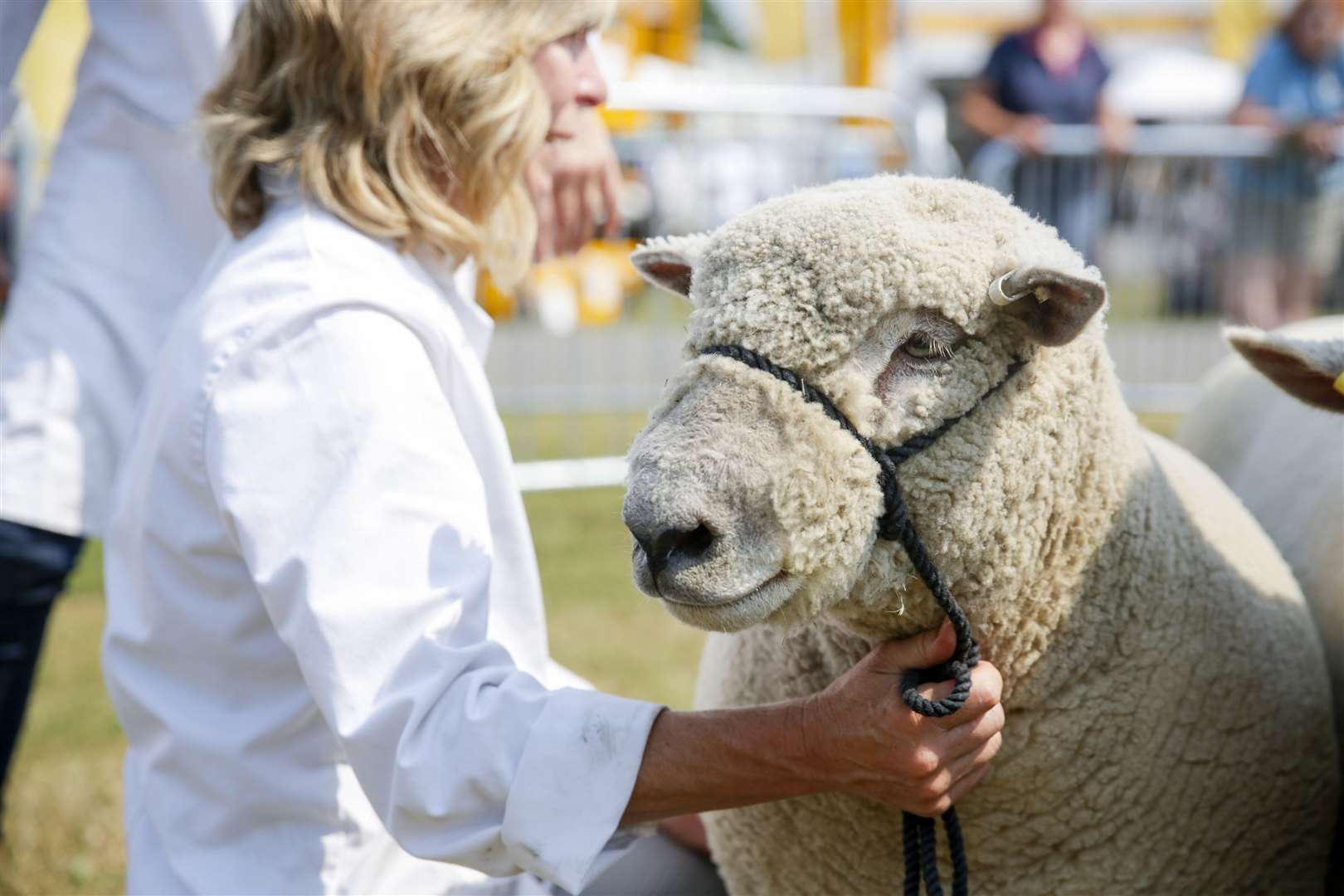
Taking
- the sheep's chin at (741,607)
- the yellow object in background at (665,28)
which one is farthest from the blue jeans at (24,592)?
the yellow object in background at (665,28)

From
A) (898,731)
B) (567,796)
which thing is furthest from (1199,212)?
(567,796)

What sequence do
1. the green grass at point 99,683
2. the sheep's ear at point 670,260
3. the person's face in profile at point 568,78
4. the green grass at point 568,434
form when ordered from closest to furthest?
the sheep's ear at point 670,260 → the person's face in profile at point 568,78 → the green grass at point 99,683 → the green grass at point 568,434

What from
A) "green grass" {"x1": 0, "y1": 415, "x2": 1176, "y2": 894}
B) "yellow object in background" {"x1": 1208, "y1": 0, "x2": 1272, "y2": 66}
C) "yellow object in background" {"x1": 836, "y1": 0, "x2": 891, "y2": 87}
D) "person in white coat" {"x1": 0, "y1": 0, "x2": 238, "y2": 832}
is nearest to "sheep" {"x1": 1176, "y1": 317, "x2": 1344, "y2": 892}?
"green grass" {"x1": 0, "y1": 415, "x2": 1176, "y2": 894}

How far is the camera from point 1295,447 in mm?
2527

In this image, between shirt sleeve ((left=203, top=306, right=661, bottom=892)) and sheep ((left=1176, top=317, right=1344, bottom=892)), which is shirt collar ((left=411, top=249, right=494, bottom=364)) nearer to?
shirt sleeve ((left=203, top=306, right=661, bottom=892))

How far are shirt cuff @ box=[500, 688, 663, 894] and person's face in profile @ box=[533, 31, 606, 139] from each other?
1.02 metres

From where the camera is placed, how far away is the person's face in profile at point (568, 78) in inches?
80.2

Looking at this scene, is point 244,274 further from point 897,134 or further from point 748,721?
point 897,134

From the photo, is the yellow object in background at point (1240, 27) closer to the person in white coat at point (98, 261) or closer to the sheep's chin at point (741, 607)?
the person in white coat at point (98, 261)

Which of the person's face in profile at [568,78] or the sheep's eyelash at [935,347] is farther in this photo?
the person's face in profile at [568,78]

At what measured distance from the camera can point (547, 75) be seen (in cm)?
204

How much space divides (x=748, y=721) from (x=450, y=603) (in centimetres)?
38

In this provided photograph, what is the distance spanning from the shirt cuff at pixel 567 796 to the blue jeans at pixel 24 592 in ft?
4.35

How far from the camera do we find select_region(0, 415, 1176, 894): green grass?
10.0 feet
